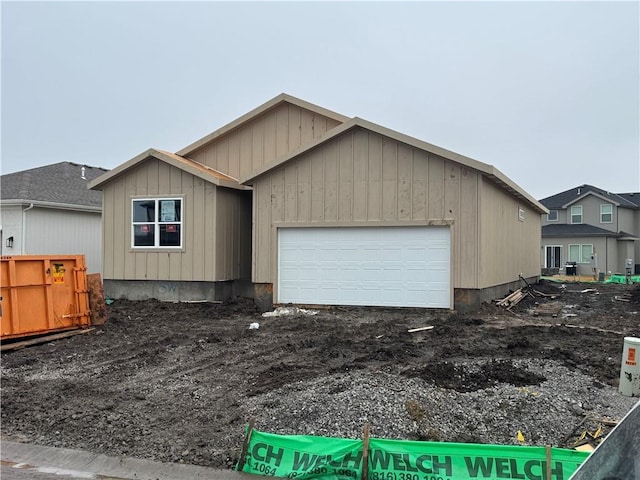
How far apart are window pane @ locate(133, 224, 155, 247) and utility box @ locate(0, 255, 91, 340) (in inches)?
175

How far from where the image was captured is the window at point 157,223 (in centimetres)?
1641

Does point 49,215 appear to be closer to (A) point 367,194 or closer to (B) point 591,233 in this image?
(A) point 367,194

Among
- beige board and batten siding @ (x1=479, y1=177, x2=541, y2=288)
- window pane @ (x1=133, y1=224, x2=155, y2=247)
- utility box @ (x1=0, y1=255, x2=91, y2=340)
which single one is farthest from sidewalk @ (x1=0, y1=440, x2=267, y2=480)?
window pane @ (x1=133, y1=224, x2=155, y2=247)

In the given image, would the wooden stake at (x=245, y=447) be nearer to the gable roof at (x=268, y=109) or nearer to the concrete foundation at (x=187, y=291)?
the concrete foundation at (x=187, y=291)

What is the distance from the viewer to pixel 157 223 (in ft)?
54.5

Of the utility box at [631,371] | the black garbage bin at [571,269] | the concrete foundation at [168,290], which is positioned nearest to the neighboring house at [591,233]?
the black garbage bin at [571,269]

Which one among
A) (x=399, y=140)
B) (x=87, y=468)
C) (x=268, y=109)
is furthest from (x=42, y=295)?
(x=268, y=109)

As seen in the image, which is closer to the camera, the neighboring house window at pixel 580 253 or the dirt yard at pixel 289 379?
the dirt yard at pixel 289 379

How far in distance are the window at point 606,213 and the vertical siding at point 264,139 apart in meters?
32.6

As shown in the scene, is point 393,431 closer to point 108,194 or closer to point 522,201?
point 108,194

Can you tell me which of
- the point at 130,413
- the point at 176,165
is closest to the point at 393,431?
the point at 130,413

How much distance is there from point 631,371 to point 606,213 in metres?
40.3

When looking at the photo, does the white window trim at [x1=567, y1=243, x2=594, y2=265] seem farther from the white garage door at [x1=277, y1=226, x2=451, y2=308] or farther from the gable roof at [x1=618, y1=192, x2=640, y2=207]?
the white garage door at [x1=277, y1=226, x2=451, y2=308]

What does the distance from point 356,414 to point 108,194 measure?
44.0 ft
